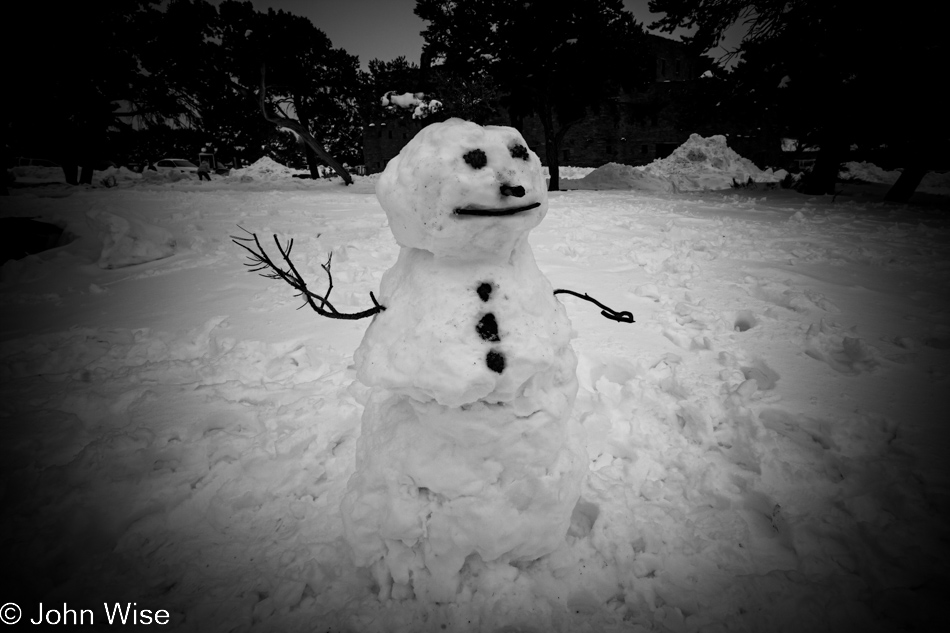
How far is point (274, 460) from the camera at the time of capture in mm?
2121

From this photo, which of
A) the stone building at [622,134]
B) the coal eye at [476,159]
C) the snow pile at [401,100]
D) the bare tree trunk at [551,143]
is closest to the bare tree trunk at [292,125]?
the snow pile at [401,100]

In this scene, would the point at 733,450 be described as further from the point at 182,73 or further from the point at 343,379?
the point at 182,73

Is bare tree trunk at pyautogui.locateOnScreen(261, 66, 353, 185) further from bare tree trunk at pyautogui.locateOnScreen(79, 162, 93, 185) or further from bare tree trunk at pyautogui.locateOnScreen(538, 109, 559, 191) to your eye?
bare tree trunk at pyautogui.locateOnScreen(538, 109, 559, 191)

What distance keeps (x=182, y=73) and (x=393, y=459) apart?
57.8 feet

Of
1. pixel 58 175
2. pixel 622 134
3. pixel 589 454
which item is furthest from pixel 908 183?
pixel 58 175

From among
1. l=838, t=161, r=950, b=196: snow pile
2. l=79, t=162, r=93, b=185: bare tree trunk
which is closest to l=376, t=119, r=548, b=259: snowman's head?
l=838, t=161, r=950, b=196: snow pile

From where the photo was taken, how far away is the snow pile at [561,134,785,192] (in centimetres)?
1548

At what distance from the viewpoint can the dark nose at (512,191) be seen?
1.27 meters

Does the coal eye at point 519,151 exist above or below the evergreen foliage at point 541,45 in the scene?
below

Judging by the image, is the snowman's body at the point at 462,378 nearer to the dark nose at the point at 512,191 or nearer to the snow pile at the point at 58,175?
the dark nose at the point at 512,191

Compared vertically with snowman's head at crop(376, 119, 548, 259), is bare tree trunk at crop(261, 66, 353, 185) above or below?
above

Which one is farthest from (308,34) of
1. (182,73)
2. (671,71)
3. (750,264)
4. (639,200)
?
(671,71)

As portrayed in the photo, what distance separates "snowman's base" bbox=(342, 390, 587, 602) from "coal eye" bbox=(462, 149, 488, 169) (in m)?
0.79

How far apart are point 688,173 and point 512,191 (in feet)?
62.0
